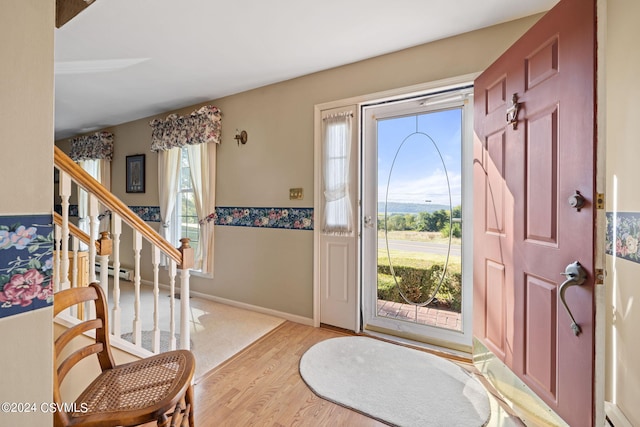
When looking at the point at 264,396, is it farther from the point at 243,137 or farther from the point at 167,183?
the point at 167,183

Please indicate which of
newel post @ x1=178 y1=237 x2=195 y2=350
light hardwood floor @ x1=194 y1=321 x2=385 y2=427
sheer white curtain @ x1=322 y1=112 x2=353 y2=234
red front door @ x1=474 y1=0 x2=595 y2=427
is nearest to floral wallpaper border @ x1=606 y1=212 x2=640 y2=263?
red front door @ x1=474 y1=0 x2=595 y2=427

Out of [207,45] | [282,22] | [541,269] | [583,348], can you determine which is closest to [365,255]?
[541,269]

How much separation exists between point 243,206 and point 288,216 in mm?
641

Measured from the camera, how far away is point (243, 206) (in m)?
3.14

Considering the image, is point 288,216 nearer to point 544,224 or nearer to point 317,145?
point 317,145

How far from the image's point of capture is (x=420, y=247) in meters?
2.42

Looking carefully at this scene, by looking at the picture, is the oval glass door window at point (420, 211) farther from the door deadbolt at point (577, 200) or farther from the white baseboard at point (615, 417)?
the door deadbolt at point (577, 200)

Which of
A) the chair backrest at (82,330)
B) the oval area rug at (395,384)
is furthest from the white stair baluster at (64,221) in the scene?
the oval area rug at (395,384)

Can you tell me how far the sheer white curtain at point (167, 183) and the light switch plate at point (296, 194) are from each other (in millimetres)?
1845

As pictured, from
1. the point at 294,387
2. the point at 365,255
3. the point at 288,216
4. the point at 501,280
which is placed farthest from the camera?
the point at 288,216

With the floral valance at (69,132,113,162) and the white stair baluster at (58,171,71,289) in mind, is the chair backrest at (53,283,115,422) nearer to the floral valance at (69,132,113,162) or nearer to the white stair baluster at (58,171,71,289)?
the white stair baluster at (58,171,71,289)

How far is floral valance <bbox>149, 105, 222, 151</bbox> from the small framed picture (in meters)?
0.50

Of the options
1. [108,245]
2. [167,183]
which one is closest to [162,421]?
[108,245]

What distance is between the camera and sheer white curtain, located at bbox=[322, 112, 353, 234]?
2527 mm
